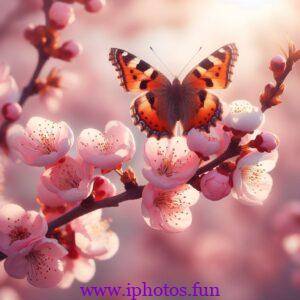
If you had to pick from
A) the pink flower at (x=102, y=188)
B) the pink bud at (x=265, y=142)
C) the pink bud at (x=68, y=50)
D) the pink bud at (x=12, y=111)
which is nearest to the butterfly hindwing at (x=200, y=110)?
the pink bud at (x=265, y=142)

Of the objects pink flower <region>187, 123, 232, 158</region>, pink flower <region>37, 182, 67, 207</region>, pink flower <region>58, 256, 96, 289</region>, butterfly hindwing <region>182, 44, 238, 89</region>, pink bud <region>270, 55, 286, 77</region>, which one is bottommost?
pink flower <region>58, 256, 96, 289</region>

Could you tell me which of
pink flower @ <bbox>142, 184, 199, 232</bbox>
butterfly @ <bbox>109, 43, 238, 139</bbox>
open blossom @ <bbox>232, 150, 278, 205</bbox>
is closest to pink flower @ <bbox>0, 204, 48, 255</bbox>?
pink flower @ <bbox>142, 184, 199, 232</bbox>

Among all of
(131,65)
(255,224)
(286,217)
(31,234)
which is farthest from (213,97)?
(255,224)

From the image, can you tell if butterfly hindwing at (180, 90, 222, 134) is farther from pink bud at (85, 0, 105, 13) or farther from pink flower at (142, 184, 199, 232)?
pink bud at (85, 0, 105, 13)

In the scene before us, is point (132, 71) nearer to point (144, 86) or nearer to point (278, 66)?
point (144, 86)

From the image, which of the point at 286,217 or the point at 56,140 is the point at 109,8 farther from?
the point at 56,140

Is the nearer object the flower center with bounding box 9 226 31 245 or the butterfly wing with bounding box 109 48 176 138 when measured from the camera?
the flower center with bounding box 9 226 31 245
